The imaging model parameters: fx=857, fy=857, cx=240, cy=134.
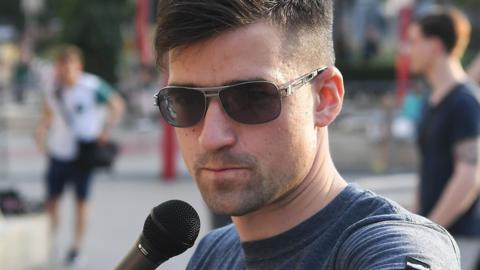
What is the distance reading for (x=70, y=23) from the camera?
25.2 meters

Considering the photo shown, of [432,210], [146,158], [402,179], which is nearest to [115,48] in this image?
[146,158]

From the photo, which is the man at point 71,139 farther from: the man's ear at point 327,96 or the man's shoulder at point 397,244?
the man's shoulder at point 397,244

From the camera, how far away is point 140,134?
18.2 m

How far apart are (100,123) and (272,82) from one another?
6.57 m

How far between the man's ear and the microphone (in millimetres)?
330

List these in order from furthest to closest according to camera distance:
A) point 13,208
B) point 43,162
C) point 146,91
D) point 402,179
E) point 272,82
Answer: point 146,91 → point 43,162 → point 402,179 → point 13,208 → point 272,82

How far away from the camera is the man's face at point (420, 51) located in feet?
14.2

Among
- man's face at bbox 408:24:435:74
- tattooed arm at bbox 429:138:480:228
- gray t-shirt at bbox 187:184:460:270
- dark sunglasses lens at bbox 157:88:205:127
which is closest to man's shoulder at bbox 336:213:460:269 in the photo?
gray t-shirt at bbox 187:184:460:270

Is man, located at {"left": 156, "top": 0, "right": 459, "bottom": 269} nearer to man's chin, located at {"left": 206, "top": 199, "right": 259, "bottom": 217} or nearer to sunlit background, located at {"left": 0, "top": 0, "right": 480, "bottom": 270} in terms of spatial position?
man's chin, located at {"left": 206, "top": 199, "right": 259, "bottom": 217}

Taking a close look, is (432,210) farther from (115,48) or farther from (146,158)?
(115,48)

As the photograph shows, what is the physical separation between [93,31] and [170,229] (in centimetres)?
2405

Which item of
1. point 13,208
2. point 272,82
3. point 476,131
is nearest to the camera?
point 272,82

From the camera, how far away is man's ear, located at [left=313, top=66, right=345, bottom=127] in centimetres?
172

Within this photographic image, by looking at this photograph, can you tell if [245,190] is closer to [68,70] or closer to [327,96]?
[327,96]
